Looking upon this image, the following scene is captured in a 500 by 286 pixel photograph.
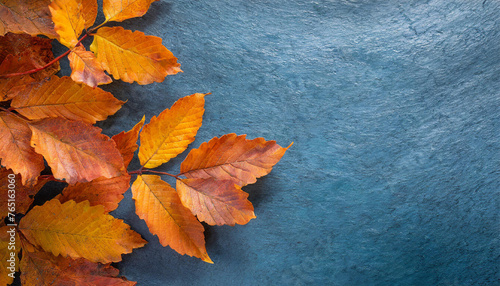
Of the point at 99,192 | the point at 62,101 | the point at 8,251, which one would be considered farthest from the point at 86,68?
the point at 8,251

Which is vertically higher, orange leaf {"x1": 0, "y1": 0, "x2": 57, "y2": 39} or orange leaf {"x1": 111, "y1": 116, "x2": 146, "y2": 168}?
orange leaf {"x1": 0, "y1": 0, "x2": 57, "y2": 39}

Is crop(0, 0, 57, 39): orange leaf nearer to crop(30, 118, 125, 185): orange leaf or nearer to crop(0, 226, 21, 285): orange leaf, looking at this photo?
crop(30, 118, 125, 185): orange leaf

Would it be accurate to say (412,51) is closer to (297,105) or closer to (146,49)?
(297,105)

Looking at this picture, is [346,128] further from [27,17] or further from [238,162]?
[27,17]

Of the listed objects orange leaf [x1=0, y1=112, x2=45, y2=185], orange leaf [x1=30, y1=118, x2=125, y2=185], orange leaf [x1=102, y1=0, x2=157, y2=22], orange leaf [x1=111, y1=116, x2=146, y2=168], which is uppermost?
orange leaf [x1=102, y1=0, x2=157, y2=22]

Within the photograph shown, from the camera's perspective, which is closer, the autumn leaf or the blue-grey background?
the autumn leaf

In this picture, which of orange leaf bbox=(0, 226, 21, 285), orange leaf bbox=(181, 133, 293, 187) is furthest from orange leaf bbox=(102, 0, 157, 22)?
orange leaf bbox=(0, 226, 21, 285)

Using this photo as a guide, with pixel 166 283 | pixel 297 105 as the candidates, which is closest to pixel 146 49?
pixel 297 105

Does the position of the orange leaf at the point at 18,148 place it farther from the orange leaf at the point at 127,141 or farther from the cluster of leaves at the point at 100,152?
the orange leaf at the point at 127,141
